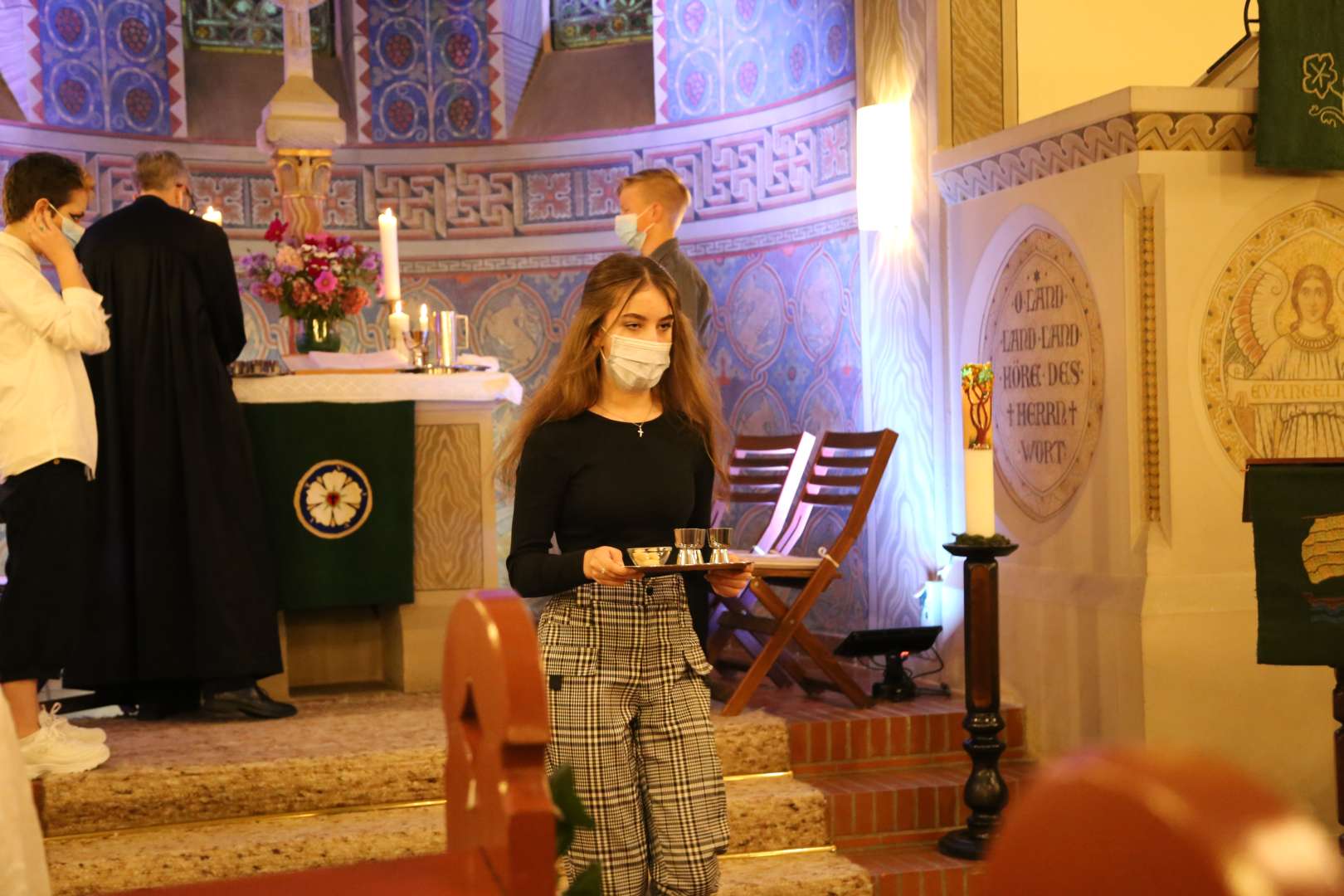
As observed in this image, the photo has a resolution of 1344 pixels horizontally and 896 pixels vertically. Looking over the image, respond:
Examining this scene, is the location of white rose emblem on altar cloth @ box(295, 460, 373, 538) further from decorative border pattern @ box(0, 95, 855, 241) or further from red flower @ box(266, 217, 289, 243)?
decorative border pattern @ box(0, 95, 855, 241)

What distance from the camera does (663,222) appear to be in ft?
18.8

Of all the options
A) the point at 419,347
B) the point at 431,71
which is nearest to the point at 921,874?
the point at 419,347

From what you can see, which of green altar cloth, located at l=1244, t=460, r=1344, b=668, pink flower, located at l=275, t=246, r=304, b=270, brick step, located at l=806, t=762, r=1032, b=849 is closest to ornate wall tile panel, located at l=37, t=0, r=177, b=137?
pink flower, located at l=275, t=246, r=304, b=270

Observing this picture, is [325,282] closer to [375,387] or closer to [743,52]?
[375,387]

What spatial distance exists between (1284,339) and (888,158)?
1926 millimetres

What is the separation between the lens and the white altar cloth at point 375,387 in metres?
5.35

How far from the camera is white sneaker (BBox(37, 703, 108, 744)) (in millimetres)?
4418

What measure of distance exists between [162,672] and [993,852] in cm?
462

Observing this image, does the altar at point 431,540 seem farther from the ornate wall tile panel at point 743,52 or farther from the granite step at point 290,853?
the ornate wall tile panel at point 743,52

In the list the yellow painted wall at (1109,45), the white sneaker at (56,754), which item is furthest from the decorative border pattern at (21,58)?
the yellow painted wall at (1109,45)

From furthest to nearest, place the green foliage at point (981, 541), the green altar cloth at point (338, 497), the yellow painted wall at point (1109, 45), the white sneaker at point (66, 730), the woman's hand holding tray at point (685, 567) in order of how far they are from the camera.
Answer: the yellow painted wall at point (1109, 45), the green altar cloth at point (338, 497), the green foliage at point (981, 541), the white sneaker at point (66, 730), the woman's hand holding tray at point (685, 567)

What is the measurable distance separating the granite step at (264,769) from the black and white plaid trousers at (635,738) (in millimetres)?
1772

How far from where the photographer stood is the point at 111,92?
826 cm

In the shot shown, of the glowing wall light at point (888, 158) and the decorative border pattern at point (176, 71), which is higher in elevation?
the decorative border pattern at point (176, 71)
